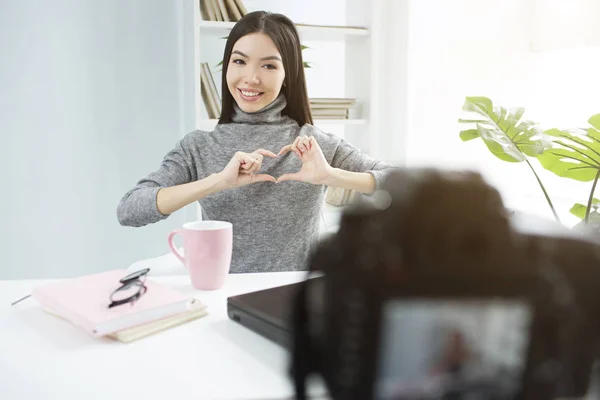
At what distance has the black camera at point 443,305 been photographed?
148 millimetres

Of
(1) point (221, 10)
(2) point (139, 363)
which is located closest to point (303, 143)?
(2) point (139, 363)

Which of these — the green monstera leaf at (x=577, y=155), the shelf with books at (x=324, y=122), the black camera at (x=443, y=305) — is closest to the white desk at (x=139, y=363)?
the black camera at (x=443, y=305)

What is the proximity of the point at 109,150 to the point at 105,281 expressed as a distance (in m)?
1.60

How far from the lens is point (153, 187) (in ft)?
4.36

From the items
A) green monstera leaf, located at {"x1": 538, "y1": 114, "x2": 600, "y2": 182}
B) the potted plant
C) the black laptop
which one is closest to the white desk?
the black laptop

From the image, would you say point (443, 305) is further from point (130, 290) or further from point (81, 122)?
A: point (81, 122)

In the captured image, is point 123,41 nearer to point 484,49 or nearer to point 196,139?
point 196,139

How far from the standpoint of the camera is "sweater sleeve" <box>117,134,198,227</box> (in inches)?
50.2

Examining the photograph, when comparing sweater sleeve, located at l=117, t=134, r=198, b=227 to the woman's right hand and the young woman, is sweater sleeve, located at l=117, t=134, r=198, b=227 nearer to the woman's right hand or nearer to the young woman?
the young woman

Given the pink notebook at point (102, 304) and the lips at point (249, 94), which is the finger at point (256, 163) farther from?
the pink notebook at point (102, 304)

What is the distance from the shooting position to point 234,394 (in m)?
0.50

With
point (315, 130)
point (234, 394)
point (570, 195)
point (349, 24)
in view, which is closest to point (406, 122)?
point (349, 24)

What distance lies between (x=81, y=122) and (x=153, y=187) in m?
1.05

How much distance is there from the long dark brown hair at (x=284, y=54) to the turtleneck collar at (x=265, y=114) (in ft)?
0.06
